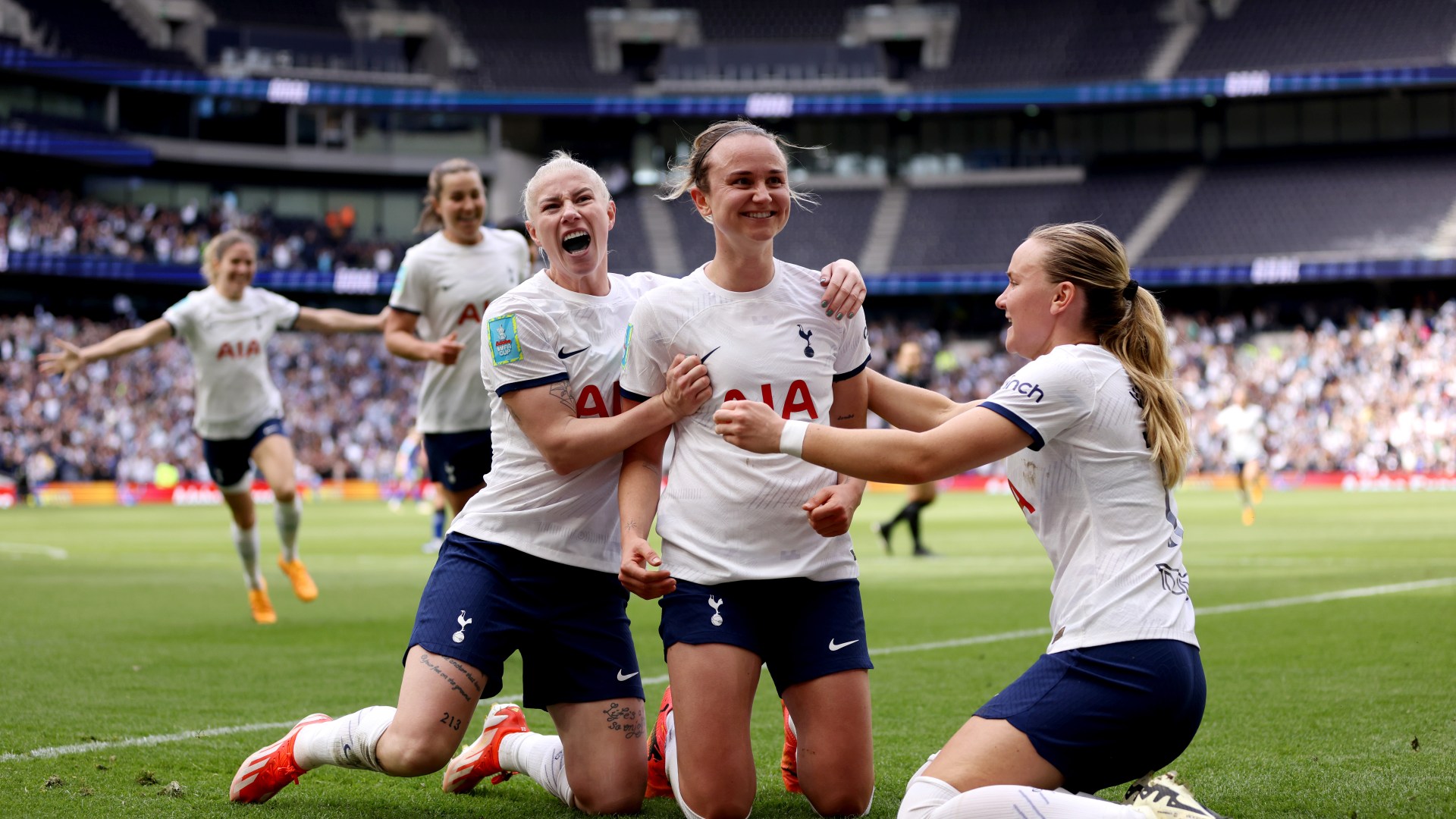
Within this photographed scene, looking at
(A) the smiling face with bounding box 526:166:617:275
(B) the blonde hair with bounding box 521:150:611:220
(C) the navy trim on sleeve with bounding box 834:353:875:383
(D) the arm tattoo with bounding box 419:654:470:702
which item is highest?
(B) the blonde hair with bounding box 521:150:611:220

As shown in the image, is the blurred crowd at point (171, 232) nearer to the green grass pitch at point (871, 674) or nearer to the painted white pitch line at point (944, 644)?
the green grass pitch at point (871, 674)

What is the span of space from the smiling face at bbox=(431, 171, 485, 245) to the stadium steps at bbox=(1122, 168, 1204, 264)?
37.4m

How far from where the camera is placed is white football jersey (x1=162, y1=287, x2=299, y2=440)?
9.59 metres

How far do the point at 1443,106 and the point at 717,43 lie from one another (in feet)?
77.6

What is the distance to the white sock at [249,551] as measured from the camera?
9914 millimetres

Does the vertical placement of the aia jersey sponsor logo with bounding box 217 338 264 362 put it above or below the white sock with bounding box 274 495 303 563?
above

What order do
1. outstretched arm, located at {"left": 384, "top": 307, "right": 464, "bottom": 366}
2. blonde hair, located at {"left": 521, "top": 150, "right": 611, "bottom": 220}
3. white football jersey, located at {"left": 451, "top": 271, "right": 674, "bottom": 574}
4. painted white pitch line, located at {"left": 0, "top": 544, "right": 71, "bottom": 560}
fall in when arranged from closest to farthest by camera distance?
white football jersey, located at {"left": 451, "top": 271, "right": 674, "bottom": 574} < blonde hair, located at {"left": 521, "top": 150, "right": 611, "bottom": 220} < outstretched arm, located at {"left": 384, "top": 307, "right": 464, "bottom": 366} < painted white pitch line, located at {"left": 0, "top": 544, "right": 71, "bottom": 560}

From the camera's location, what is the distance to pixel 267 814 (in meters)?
4.40

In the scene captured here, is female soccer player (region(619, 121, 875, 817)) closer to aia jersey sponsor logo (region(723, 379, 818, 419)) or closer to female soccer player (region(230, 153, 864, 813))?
aia jersey sponsor logo (region(723, 379, 818, 419))

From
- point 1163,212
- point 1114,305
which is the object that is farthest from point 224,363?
point 1163,212

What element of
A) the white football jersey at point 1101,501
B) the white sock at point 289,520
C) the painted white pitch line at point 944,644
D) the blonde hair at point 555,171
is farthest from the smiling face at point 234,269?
the white football jersey at point 1101,501

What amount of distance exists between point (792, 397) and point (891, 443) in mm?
833

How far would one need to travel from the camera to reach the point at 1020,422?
3467 millimetres

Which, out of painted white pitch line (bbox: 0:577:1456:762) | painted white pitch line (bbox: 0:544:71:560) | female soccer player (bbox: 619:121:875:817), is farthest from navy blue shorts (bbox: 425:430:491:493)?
painted white pitch line (bbox: 0:544:71:560)
